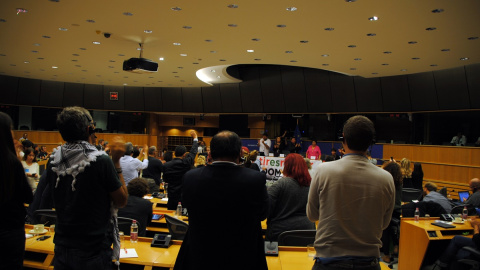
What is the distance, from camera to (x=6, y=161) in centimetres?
210

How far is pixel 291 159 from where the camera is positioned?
3.90 m

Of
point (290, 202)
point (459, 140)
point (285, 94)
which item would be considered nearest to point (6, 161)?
point (290, 202)

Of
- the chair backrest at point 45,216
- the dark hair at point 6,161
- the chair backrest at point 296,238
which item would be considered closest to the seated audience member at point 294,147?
the chair backrest at point 296,238

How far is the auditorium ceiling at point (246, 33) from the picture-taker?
6.74 meters

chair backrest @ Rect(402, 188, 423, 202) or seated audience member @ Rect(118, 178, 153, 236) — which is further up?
seated audience member @ Rect(118, 178, 153, 236)

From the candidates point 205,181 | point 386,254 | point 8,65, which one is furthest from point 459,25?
point 8,65

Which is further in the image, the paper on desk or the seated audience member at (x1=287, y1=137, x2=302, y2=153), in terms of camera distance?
the seated audience member at (x1=287, y1=137, x2=302, y2=153)

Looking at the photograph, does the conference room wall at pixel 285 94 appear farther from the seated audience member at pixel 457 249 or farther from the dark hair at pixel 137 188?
the dark hair at pixel 137 188

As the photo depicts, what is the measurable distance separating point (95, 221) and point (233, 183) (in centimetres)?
87

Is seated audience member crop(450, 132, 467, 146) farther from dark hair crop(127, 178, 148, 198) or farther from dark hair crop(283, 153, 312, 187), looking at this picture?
dark hair crop(127, 178, 148, 198)

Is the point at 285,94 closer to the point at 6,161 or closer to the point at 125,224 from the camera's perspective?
the point at 125,224

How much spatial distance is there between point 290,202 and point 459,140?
1153 centimetres

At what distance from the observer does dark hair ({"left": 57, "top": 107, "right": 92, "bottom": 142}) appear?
7.24 feet

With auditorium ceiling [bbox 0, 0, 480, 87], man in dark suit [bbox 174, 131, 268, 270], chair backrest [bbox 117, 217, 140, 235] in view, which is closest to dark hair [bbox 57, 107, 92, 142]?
man in dark suit [bbox 174, 131, 268, 270]
